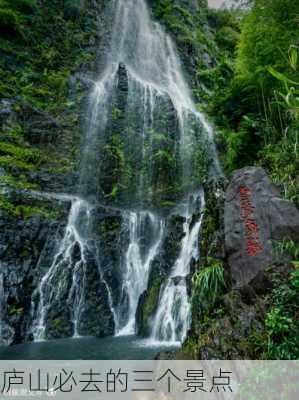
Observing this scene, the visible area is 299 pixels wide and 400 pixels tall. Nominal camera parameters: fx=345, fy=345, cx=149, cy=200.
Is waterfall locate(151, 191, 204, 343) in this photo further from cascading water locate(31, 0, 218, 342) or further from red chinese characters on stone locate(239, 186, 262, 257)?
red chinese characters on stone locate(239, 186, 262, 257)

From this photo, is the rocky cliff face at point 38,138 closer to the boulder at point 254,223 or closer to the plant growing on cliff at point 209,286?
the plant growing on cliff at point 209,286

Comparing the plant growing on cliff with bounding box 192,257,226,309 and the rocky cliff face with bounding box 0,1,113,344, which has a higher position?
the rocky cliff face with bounding box 0,1,113,344

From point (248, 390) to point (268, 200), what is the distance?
274cm

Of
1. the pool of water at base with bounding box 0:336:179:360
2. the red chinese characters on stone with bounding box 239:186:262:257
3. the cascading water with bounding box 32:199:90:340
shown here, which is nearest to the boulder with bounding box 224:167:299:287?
the red chinese characters on stone with bounding box 239:186:262:257

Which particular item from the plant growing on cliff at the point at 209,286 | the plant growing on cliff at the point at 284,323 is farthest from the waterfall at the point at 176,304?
the plant growing on cliff at the point at 284,323

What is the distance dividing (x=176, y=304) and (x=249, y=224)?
434cm

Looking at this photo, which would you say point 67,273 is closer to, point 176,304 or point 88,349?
point 88,349

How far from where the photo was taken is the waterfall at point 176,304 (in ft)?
27.8

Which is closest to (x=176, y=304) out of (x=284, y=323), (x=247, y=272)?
(x=247, y=272)

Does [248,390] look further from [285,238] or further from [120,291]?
[120,291]

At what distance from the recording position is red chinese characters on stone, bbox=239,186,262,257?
5039mm

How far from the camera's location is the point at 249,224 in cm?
532

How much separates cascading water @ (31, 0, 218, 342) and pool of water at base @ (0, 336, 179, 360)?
24.1 inches

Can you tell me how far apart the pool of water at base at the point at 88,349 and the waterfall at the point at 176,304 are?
420 millimetres
